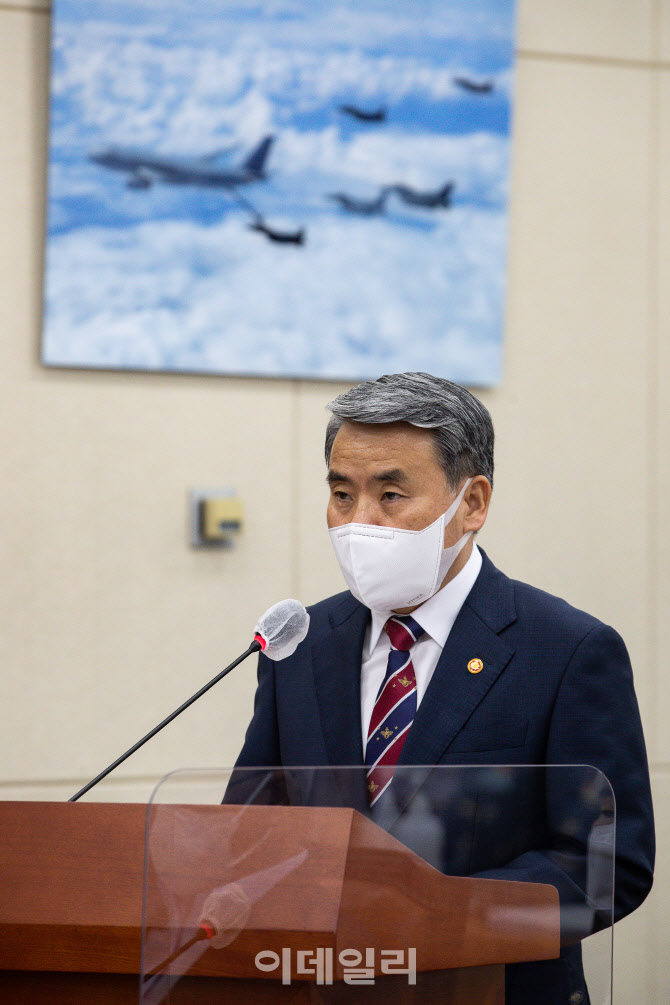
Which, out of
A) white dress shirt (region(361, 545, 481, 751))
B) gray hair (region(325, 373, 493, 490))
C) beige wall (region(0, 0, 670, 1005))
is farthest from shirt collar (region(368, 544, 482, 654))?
beige wall (region(0, 0, 670, 1005))

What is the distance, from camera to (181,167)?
3049 mm

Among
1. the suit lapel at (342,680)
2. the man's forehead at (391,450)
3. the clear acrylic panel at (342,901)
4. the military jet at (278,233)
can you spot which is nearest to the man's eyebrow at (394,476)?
the man's forehead at (391,450)

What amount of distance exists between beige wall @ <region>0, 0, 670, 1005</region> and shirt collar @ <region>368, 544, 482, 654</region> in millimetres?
1481

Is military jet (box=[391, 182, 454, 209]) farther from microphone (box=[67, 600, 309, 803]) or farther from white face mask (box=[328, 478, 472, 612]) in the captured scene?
microphone (box=[67, 600, 309, 803])

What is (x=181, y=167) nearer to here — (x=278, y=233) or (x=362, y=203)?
(x=278, y=233)

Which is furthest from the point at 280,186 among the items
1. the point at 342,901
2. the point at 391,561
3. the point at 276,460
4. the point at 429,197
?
the point at 342,901

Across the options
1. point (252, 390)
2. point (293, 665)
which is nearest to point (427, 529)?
point (293, 665)

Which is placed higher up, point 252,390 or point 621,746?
point 252,390

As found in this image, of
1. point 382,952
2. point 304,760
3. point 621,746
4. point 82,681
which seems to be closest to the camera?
point 382,952

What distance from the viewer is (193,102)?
3.04 meters

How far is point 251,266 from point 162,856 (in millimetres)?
2322

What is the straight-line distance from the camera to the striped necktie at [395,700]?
150cm

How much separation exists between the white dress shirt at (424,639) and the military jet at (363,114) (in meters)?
1.92

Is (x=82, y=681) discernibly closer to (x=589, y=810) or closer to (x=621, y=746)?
(x=621, y=746)
